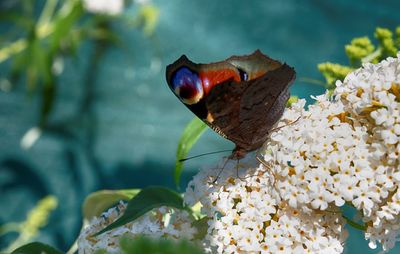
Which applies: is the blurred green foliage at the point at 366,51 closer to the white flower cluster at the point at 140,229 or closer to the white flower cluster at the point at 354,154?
the white flower cluster at the point at 354,154

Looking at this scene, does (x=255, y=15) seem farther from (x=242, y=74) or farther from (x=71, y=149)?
(x=242, y=74)

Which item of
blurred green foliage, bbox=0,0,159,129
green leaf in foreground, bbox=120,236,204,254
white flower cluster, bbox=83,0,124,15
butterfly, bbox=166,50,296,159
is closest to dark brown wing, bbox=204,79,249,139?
butterfly, bbox=166,50,296,159

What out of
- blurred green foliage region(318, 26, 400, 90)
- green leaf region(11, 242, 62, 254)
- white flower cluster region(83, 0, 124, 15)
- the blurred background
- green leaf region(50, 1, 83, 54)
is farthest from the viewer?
white flower cluster region(83, 0, 124, 15)

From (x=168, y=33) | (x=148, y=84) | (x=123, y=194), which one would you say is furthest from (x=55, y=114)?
(x=123, y=194)

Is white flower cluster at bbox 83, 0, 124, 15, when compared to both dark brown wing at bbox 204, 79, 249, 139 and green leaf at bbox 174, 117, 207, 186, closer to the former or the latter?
green leaf at bbox 174, 117, 207, 186

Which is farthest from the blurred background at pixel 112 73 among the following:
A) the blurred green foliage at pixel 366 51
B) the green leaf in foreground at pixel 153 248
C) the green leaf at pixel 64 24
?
the green leaf in foreground at pixel 153 248

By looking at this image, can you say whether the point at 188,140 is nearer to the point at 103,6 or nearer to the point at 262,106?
the point at 262,106

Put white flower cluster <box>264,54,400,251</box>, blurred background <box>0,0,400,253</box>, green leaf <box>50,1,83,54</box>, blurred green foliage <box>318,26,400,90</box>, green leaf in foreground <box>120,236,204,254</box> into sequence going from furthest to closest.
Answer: green leaf <box>50,1,83,54</box>, blurred background <box>0,0,400,253</box>, blurred green foliage <box>318,26,400,90</box>, white flower cluster <box>264,54,400,251</box>, green leaf in foreground <box>120,236,204,254</box>
